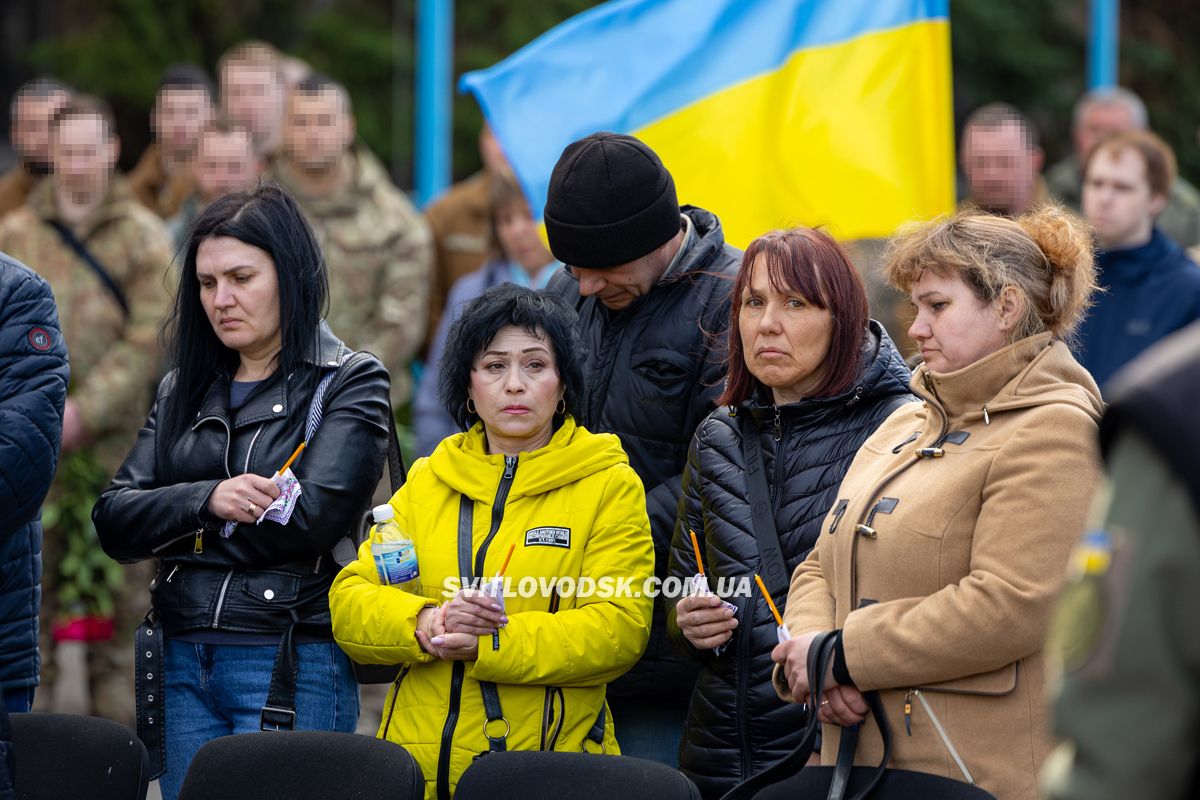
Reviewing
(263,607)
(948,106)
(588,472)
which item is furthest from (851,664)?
(948,106)

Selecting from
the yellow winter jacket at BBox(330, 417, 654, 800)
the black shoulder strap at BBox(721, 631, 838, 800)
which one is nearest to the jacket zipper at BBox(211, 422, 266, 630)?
the yellow winter jacket at BBox(330, 417, 654, 800)

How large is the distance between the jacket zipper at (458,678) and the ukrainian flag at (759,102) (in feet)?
6.85

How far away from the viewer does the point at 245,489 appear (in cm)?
395

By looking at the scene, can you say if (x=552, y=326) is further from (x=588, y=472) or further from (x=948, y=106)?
(x=948, y=106)

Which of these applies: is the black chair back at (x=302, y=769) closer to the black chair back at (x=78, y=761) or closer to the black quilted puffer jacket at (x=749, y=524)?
the black chair back at (x=78, y=761)

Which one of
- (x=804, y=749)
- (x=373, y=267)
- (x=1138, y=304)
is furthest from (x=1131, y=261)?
(x=804, y=749)

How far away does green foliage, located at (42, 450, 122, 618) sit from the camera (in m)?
6.68

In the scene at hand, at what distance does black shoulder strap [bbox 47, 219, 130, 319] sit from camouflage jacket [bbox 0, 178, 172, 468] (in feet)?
0.05

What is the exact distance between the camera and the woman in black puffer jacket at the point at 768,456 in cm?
370

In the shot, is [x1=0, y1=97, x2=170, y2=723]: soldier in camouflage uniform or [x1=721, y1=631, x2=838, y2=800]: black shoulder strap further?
[x1=0, y1=97, x2=170, y2=723]: soldier in camouflage uniform

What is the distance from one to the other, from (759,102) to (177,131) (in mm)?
3158

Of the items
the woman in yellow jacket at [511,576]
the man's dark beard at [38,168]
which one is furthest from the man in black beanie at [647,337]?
the man's dark beard at [38,168]

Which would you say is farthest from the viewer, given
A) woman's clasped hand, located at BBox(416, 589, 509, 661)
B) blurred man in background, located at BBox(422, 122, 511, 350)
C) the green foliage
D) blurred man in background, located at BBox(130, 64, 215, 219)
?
blurred man in background, located at BBox(422, 122, 511, 350)

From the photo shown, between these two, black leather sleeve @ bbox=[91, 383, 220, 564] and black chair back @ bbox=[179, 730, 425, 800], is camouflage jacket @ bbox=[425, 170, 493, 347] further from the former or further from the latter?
black chair back @ bbox=[179, 730, 425, 800]
